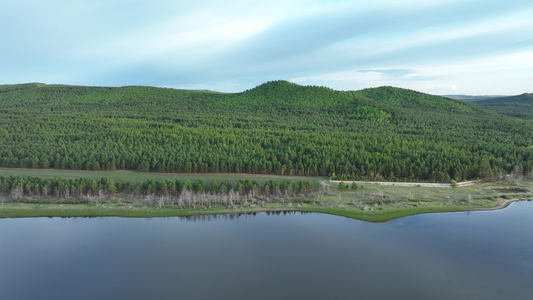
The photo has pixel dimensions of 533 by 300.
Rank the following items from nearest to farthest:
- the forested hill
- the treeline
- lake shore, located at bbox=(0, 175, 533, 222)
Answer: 1. lake shore, located at bbox=(0, 175, 533, 222)
2. the treeline
3. the forested hill

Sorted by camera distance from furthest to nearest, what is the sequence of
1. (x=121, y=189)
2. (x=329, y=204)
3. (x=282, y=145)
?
(x=282, y=145) → (x=121, y=189) → (x=329, y=204)

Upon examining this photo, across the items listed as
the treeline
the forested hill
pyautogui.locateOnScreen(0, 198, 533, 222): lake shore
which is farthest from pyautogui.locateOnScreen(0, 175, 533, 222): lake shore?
the forested hill

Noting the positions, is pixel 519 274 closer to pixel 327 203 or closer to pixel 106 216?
pixel 327 203

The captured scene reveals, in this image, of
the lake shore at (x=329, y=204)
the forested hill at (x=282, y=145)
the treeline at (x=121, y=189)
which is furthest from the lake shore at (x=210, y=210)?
the forested hill at (x=282, y=145)

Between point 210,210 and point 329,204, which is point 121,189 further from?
point 329,204

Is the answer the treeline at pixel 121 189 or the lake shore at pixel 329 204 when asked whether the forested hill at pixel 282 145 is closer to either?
the lake shore at pixel 329 204

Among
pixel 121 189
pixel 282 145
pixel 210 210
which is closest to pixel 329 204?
pixel 210 210

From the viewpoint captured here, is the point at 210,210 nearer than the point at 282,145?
Yes

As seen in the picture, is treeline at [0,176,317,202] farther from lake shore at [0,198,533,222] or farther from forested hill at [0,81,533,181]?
forested hill at [0,81,533,181]

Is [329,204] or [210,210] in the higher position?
[329,204]
